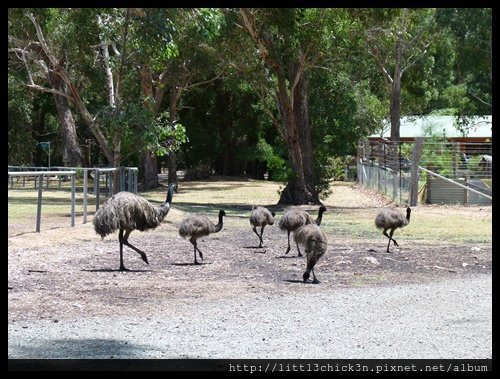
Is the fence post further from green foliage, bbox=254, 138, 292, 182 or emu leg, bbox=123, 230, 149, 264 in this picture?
emu leg, bbox=123, 230, 149, 264

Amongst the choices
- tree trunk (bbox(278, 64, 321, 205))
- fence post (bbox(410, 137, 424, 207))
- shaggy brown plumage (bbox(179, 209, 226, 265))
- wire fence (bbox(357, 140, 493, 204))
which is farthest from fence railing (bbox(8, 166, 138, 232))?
fence post (bbox(410, 137, 424, 207))

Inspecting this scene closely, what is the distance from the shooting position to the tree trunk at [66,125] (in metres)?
11.3

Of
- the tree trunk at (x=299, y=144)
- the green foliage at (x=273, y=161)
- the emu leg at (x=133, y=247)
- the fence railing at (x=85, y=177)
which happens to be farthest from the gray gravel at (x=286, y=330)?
the tree trunk at (x=299, y=144)

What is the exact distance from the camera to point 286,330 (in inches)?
330

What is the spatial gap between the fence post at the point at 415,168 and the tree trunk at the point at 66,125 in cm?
957

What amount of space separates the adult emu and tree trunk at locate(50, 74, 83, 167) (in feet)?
2.85

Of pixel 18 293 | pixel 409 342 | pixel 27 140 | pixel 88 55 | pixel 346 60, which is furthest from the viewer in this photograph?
pixel 346 60

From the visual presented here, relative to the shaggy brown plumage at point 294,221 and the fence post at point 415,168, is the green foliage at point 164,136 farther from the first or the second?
the fence post at point 415,168

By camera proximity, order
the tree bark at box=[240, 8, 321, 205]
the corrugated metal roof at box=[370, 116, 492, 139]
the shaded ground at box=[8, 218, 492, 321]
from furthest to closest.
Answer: the corrugated metal roof at box=[370, 116, 492, 139] < the tree bark at box=[240, 8, 321, 205] < the shaded ground at box=[8, 218, 492, 321]

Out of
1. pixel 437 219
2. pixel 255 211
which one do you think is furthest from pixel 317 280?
pixel 437 219

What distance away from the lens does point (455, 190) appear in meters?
21.3

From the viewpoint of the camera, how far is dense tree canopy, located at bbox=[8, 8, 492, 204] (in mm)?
9312
